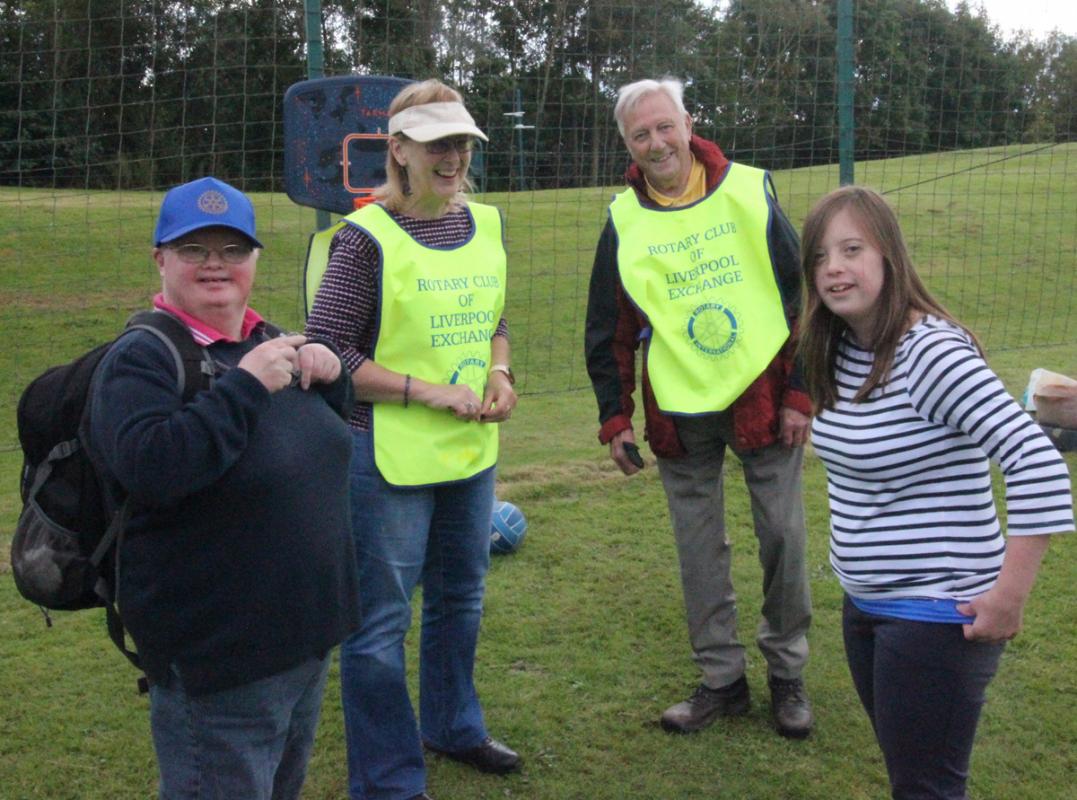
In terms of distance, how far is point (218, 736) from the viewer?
90.4 inches

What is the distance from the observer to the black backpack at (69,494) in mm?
2270

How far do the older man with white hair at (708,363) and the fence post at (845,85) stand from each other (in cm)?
279

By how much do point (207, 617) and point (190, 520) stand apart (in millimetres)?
192

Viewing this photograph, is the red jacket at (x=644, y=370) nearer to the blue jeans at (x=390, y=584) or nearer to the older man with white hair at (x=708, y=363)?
the older man with white hair at (x=708, y=363)

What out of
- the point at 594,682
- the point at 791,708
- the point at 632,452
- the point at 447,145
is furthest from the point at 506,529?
the point at 447,145

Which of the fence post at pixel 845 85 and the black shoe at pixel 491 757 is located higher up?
the fence post at pixel 845 85

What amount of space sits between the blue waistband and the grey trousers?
132cm

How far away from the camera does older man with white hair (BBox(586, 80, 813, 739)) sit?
370 cm

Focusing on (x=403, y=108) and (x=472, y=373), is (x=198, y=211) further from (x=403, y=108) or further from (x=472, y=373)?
(x=472, y=373)

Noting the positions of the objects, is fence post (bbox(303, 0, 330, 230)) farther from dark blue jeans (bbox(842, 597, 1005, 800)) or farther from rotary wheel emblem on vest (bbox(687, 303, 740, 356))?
dark blue jeans (bbox(842, 597, 1005, 800))

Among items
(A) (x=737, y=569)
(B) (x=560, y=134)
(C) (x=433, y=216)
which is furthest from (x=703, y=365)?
(B) (x=560, y=134)

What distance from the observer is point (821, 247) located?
2.57m

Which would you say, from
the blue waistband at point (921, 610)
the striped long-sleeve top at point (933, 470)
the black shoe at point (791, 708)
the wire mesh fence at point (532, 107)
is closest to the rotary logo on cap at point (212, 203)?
the striped long-sleeve top at point (933, 470)

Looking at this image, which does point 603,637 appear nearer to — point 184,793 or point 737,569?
point 737,569
